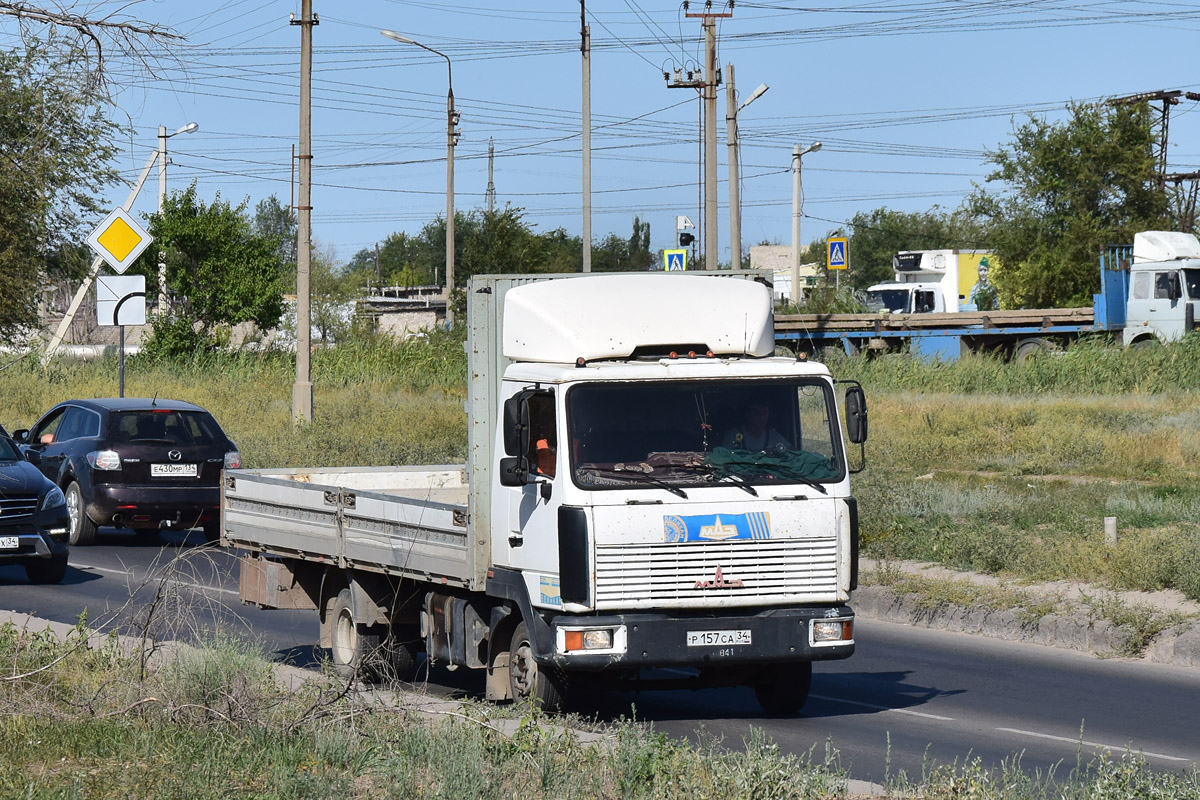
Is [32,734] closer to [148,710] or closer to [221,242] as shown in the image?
[148,710]

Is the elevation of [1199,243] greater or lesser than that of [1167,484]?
greater

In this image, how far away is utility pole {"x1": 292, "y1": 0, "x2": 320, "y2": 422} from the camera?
84.1 ft

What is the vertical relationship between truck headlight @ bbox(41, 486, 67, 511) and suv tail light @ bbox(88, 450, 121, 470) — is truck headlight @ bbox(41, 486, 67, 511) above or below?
below

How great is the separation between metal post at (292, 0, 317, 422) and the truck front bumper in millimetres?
17932

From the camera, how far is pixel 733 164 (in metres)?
35.0

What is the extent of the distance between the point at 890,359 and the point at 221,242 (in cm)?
1947

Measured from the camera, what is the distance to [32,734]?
707cm

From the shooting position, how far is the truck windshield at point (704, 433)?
8531 mm

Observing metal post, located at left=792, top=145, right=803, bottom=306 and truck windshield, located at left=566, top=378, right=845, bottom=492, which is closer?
truck windshield, located at left=566, top=378, right=845, bottom=492

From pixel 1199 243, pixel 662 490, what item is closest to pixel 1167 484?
pixel 662 490

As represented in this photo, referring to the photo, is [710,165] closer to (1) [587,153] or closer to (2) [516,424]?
(1) [587,153]

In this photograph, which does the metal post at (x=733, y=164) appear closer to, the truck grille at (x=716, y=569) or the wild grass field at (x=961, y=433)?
the wild grass field at (x=961, y=433)

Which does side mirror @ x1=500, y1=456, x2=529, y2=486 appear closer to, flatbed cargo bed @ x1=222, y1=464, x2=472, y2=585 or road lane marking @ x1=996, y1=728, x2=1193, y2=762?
flatbed cargo bed @ x1=222, y1=464, x2=472, y2=585

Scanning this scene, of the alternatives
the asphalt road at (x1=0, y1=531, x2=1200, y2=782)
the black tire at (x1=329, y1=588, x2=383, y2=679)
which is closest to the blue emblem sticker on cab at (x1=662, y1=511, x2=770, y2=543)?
the asphalt road at (x1=0, y1=531, x2=1200, y2=782)
